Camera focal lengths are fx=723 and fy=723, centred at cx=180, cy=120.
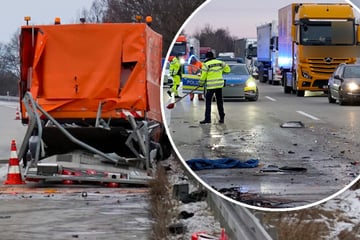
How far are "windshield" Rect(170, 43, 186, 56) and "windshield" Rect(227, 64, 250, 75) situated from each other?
0.19m

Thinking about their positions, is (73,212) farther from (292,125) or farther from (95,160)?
(292,125)

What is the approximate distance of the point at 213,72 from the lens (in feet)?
8.49

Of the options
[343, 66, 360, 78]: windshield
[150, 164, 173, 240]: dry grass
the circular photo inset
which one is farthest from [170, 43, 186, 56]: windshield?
[150, 164, 173, 240]: dry grass

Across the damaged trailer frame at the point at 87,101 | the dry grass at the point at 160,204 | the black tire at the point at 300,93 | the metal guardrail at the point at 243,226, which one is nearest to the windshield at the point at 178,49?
the black tire at the point at 300,93

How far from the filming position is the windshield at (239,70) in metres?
2.67

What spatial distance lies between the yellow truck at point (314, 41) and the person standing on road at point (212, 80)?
0.24m

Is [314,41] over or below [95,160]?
over

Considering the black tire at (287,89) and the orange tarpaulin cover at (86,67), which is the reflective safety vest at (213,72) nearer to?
the black tire at (287,89)

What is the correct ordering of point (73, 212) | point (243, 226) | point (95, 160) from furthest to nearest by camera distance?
point (95, 160) → point (73, 212) → point (243, 226)

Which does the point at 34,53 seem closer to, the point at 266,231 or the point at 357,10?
the point at 266,231

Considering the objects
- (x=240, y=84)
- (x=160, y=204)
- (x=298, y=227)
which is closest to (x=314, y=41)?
(x=240, y=84)

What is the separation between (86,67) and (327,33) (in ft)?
35.9

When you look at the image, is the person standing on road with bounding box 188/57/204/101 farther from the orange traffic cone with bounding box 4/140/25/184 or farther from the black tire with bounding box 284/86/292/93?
the orange traffic cone with bounding box 4/140/25/184

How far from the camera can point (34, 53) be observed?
43.0 feet
